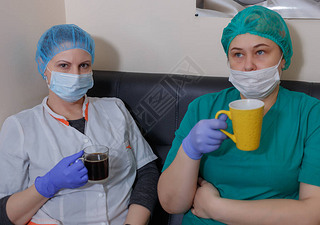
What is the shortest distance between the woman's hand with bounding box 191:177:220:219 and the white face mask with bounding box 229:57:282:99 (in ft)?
1.26

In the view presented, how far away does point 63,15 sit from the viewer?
1.96 meters

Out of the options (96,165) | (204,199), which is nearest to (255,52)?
(204,199)

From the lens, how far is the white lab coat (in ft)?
4.21

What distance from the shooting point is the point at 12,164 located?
4.19 feet

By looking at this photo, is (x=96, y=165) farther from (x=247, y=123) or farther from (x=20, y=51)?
(x=20, y=51)

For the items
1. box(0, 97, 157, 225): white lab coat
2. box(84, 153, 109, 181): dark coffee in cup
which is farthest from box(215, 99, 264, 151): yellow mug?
box(0, 97, 157, 225): white lab coat

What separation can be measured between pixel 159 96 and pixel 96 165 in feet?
1.98

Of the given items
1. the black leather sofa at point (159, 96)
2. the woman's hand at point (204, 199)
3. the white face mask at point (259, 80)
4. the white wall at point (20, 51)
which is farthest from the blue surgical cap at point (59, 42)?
the woman's hand at point (204, 199)

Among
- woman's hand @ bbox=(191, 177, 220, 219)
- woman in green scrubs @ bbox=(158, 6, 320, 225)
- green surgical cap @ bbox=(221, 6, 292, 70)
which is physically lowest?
woman's hand @ bbox=(191, 177, 220, 219)

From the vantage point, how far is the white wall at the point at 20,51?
145cm

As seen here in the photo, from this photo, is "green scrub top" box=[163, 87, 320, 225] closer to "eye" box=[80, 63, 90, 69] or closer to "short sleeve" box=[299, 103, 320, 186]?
"short sleeve" box=[299, 103, 320, 186]

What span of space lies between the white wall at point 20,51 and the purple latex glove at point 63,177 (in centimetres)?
43

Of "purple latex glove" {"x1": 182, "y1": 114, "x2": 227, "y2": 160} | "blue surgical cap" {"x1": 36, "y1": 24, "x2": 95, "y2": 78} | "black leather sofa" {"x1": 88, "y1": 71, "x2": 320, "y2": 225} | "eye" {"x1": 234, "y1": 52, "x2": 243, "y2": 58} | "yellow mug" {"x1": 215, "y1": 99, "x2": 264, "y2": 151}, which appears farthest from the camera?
"black leather sofa" {"x1": 88, "y1": 71, "x2": 320, "y2": 225}

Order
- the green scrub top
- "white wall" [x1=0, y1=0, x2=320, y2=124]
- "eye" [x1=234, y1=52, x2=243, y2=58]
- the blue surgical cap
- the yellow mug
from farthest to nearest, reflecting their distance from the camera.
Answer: "white wall" [x1=0, y1=0, x2=320, y2=124] → the blue surgical cap → "eye" [x1=234, y1=52, x2=243, y2=58] → the green scrub top → the yellow mug
